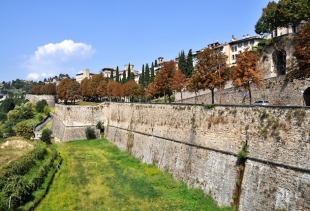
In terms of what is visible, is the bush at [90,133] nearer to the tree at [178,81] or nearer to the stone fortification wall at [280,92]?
the tree at [178,81]

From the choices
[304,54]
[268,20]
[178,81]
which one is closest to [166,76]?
[178,81]

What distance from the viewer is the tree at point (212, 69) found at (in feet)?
115

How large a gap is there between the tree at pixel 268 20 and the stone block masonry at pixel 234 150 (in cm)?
2259

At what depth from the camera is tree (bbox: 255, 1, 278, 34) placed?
144 feet

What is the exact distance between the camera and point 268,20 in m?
45.3

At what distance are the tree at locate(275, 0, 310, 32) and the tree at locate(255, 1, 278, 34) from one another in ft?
6.09

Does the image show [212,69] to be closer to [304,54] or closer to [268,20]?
[304,54]

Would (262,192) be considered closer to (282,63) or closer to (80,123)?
(282,63)

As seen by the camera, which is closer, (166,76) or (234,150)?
(234,150)

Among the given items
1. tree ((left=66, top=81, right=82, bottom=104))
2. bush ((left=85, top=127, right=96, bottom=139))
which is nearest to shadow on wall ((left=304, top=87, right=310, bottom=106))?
bush ((left=85, top=127, right=96, bottom=139))

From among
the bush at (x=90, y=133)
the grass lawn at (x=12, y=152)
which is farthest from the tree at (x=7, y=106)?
the grass lawn at (x=12, y=152)

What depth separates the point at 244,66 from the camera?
31.6 metres

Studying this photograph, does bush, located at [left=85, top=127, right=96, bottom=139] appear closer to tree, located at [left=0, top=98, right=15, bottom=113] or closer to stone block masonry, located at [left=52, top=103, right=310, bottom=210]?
stone block masonry, located at [left=52, top=103, right=310, bottom=210]

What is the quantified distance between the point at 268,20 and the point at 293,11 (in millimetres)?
6916
